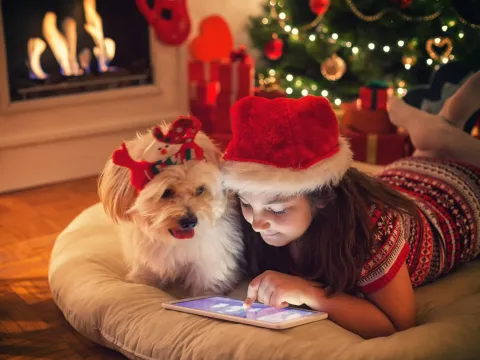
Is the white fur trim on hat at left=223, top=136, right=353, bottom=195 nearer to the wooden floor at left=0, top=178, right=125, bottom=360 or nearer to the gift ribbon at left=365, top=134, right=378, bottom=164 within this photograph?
the wooden floor at left=0, top=178, right=125, bottom=360

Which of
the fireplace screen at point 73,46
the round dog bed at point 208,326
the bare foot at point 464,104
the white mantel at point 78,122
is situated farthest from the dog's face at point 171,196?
the fireplace screen at point 73,46

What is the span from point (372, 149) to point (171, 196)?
1.76 meters

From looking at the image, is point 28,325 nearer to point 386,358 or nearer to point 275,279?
point 275,279

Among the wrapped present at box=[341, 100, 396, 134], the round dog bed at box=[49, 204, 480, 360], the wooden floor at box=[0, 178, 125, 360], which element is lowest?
the wooden floor at box=[0, 178, 125, 360]

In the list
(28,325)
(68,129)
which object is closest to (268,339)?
(28,325)

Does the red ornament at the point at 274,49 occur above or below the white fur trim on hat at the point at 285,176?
above

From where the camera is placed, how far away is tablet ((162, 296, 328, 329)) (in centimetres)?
154

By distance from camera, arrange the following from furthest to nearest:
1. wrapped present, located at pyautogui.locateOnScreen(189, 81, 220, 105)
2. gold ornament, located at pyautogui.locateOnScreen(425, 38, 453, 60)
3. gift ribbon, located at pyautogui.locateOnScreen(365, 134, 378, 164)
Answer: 1. wrapped present, located at pyautogui.locateOnScreen(189, 81, 220, 105)
2. gold ornament, located at pyautogui.locateOnScreen(425, 38, 453, 60)
3. gift ribbon, located at pyautogui.locateOnScreen(365, 134, 378, 164)

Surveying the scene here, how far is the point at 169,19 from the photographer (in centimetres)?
375

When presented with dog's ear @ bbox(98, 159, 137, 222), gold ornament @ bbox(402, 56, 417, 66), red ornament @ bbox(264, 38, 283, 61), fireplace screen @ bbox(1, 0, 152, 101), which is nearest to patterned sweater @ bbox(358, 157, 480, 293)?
dog's ear @ bbox(98, 159, 137, 222)

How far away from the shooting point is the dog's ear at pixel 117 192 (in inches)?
64.0

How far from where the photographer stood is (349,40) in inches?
147

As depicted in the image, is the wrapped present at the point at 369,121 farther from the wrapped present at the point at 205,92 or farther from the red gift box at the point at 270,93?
the wrapped present at the point at 205,92

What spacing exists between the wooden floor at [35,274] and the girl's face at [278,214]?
0.53 m
